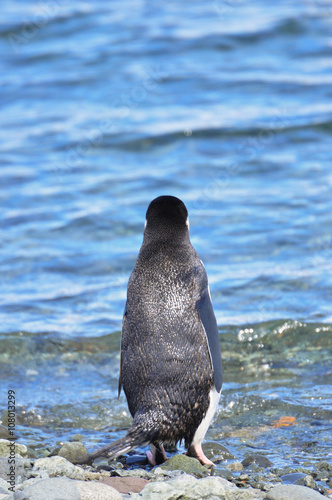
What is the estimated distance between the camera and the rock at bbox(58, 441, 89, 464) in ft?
15.3

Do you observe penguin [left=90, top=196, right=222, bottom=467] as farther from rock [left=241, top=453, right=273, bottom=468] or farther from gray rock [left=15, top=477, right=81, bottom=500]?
gray rock [left=15, top=477, right=81, bottom=500]

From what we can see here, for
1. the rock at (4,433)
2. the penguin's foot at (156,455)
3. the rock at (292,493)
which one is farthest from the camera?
the rock at (4,433)

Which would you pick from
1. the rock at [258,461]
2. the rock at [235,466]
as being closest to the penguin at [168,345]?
the rock at [235,466]

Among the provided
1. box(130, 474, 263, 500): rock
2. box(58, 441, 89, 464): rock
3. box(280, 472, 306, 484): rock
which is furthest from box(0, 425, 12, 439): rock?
box(280, 472, 306, 484): rock

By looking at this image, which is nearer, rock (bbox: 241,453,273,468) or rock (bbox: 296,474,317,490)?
rock (bbox: 296,474,317,490)

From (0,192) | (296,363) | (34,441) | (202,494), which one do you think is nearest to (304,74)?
(0,192)

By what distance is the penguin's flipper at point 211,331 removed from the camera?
4.91 m

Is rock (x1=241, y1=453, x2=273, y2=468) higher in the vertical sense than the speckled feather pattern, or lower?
lower

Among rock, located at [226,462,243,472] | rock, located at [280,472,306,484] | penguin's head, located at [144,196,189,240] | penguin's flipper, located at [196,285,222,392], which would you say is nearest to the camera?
rock, located at [280,472,306,484]

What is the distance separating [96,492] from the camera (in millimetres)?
3809

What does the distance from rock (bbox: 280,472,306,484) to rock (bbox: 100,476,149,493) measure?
83cm

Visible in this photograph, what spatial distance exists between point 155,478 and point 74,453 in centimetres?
61

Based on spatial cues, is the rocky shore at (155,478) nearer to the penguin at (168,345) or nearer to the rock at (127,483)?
the rock at (127,483)

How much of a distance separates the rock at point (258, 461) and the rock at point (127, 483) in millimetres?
787
